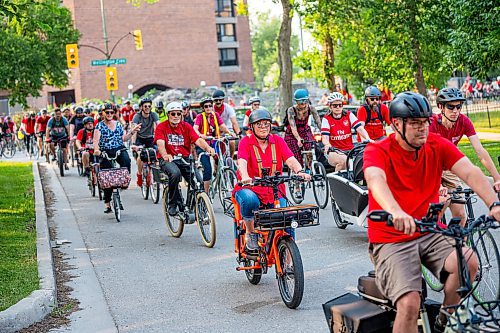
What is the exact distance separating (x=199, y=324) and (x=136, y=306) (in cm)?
113

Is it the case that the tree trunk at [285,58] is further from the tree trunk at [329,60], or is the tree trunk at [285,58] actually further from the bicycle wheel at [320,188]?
the bicycle wheel at [320,188]

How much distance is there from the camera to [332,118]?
14.3 m

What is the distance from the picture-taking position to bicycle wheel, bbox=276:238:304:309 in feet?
26.9

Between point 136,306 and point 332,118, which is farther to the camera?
point 332,118

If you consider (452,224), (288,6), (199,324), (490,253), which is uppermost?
(288,6)

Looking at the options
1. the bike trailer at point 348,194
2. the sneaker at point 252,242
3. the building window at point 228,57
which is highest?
the building window at point 228,57

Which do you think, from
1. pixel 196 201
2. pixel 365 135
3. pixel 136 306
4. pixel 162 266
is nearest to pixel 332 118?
pixel 365 135

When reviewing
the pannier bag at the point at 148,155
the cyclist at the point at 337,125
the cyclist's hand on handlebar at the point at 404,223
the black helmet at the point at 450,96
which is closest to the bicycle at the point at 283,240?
the black helmet at the point at 450,96

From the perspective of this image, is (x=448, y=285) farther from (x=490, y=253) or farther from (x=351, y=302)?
(x=490, y=253)

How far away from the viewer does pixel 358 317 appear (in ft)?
17.6

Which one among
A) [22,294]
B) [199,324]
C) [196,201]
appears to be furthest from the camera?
[196,201]

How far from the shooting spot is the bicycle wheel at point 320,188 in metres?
15.4

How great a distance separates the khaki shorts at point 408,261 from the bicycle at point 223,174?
10886 mm

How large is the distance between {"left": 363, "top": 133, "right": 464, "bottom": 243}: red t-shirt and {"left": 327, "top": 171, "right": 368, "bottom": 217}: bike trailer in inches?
205
